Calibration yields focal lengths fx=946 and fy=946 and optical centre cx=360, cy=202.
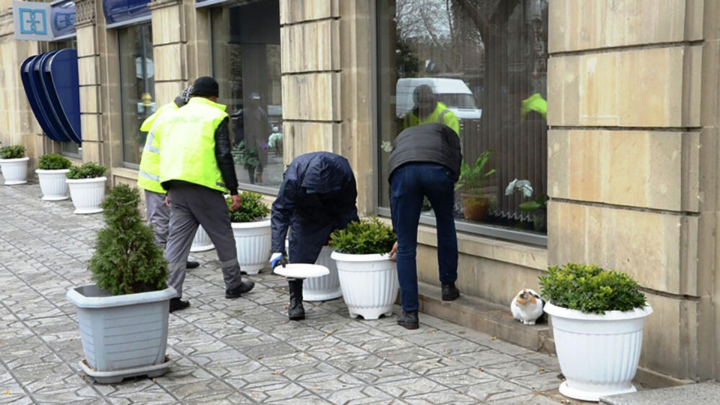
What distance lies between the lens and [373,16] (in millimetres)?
9164

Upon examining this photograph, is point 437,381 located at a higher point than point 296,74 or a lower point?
lower

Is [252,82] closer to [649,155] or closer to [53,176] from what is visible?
[53,176]

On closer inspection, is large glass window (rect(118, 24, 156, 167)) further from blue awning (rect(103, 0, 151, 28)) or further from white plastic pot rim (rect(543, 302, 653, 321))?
white plastic pot rim (rect(543, 302, 653, 321))

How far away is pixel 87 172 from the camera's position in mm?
15125

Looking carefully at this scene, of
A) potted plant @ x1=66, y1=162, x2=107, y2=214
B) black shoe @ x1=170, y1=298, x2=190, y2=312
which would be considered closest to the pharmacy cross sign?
potted plant @ x1=66, y1=162, x2=107, y2=214

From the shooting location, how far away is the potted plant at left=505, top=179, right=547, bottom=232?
24.3 ft

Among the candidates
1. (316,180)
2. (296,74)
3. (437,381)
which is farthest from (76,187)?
(437,381)

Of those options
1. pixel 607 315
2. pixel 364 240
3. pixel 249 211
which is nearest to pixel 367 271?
pixel 364 240

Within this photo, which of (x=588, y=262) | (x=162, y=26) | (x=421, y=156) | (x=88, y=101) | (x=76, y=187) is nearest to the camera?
(x=588, y=262)

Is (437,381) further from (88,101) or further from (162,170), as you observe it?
(88,101)

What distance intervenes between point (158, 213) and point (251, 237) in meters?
0.98

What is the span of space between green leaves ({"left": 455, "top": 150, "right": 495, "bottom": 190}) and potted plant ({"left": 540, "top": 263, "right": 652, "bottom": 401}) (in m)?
2.58

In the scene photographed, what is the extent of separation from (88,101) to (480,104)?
1065 cm

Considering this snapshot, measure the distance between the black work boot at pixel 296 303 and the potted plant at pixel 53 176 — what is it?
1014 cm
